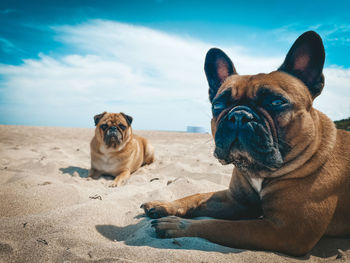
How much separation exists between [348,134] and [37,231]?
2970 millimetres

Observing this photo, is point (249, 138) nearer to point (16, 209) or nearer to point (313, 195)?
point (313, 195)

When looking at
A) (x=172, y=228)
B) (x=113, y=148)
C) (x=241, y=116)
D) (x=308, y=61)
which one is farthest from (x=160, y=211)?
(x=113, y=148)

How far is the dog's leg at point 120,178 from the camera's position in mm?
4707

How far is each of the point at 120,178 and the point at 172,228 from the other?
3351 millimetres

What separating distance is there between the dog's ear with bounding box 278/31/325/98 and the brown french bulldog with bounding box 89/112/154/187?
13.3ft

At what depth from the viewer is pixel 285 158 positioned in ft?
6.44

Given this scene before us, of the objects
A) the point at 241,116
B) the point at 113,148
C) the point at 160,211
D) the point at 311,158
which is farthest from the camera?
the point at 113,148

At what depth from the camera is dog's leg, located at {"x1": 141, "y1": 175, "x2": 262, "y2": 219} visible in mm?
2457

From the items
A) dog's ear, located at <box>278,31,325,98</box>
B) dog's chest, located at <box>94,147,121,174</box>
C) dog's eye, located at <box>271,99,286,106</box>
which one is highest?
dog's ear, located at <box>278,31,325,98</box>

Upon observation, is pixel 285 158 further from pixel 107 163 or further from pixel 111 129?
pixel 107 163

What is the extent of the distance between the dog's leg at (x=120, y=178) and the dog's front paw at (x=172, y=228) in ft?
9.14

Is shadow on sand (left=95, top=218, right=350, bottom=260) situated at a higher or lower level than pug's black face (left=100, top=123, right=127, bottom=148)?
lower

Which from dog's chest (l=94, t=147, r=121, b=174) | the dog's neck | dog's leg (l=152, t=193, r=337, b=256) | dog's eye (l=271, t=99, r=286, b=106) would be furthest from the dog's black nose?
dog's chest (l=94, t=147, r=121, b=174)

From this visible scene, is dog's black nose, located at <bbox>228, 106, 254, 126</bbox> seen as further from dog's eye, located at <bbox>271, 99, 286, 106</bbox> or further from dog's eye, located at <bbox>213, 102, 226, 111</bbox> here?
dog's eye, located at <bbox>213, 102, 226, 111</bbox>
